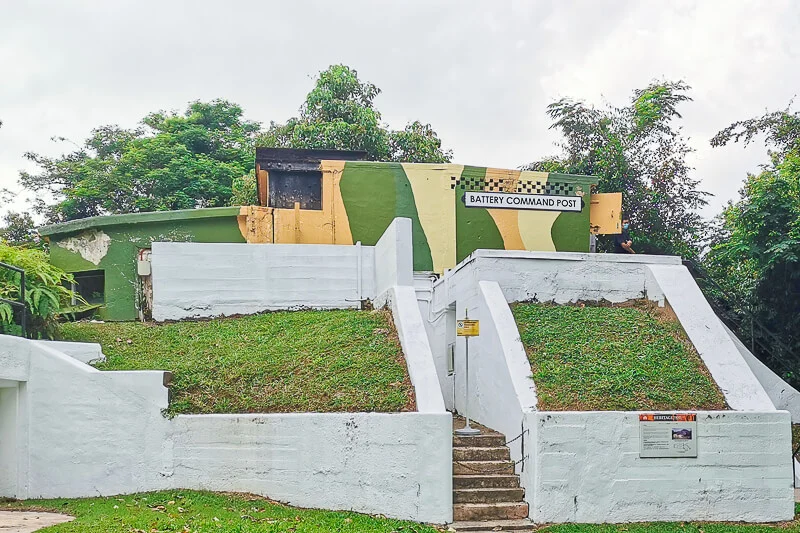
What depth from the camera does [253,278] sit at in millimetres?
13281

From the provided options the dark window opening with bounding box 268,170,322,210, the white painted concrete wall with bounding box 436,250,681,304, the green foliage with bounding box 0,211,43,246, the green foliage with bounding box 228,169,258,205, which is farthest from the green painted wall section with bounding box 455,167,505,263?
the green foliage with bounding box 0,211,43,246

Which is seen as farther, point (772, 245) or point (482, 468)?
point (772, 245)

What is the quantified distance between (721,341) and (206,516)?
283 inches

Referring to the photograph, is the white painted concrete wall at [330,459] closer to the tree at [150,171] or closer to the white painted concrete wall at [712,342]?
the white painted concrete wall at [712,342]

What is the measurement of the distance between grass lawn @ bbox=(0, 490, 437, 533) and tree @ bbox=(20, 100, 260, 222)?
1632 cm

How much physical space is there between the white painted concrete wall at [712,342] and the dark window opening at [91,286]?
1086 cm

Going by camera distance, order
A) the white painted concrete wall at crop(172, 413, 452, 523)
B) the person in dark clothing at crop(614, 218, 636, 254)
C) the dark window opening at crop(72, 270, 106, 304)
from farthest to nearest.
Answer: the person in dark clothing at crop(614, 218, 636, 254)
the dark window opening at crop(72, 270, 106, 304)
the white painted concrete wall at crop(172, 413, 452, 523)


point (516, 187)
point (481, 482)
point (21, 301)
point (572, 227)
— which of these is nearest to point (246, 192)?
point (516, 187)

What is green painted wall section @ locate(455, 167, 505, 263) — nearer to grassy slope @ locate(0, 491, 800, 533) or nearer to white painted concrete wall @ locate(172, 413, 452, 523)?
white painted concrete wall @ locate(172, 413, 452, 523)

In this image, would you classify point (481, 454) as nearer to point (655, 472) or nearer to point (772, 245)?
point (655, 472)

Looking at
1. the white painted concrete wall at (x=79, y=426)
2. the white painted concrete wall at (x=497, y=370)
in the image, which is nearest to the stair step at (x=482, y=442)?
the white painted concrete wall at (x=497, y=370)

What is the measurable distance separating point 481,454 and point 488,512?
930mm

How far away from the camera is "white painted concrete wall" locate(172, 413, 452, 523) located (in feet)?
27.1

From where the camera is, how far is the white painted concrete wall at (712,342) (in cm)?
927
